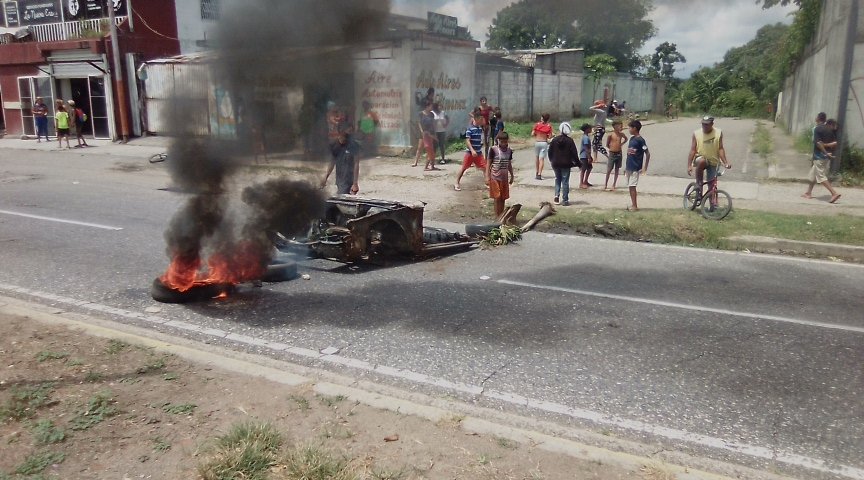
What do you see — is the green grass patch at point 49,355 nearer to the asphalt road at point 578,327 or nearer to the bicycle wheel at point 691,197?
the asphalt road at point 578,327

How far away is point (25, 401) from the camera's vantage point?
3.68 m

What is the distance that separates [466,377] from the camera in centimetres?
429

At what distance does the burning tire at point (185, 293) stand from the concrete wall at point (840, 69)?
1314 cm

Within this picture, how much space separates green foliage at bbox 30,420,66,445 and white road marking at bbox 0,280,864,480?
1.59 meters

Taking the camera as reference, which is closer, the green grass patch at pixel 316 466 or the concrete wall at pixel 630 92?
the green grass patch at pixel 316 466

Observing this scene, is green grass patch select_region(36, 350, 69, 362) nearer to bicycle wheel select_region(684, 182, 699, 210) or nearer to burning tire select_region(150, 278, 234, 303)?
burning tire select_region(150, 278, 234, 303)

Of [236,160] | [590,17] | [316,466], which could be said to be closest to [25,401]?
[316,466]

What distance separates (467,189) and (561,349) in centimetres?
848

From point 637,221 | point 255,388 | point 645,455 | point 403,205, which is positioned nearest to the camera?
point 645,455

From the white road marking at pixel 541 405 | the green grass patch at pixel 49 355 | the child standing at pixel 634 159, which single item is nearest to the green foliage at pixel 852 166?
the child standing at pixel 634 159

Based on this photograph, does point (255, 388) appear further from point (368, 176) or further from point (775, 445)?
point (368, 176)

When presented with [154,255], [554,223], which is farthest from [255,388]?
[554,223]

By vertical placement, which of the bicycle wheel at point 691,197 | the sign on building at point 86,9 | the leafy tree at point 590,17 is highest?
the sign on building at point 86,9

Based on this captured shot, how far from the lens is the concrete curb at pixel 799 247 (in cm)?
816
